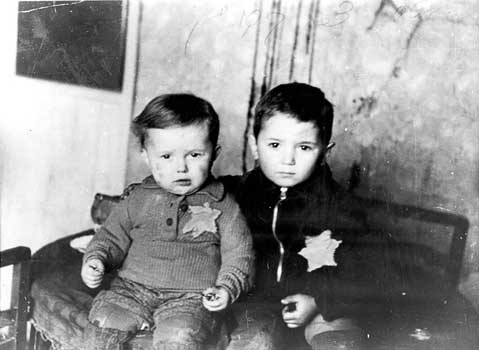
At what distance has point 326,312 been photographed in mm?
1015

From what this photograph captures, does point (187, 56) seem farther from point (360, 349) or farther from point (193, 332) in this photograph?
point (360, 349)

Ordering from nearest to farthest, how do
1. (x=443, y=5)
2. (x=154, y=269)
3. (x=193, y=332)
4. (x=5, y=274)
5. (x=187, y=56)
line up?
(x=193, y=332) < (x=154, y=269) < (x=443, y=5) < (x=187, y=56) < (x=5, y=274)

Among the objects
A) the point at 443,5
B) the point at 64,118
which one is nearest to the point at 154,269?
the point at 64,118

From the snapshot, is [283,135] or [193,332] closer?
[193,332]

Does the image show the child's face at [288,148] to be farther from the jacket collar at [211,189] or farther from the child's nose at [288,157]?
the jacket collar at [211,189]

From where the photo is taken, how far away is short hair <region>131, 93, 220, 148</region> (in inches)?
39.1

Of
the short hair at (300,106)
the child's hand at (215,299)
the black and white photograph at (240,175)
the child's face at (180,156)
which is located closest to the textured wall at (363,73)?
the black and white photograph at (240,175)

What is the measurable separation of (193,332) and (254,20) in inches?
26.1

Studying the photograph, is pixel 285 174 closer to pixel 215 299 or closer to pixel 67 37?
pixel 215 299

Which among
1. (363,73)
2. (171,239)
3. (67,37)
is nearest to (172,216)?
(171,239)

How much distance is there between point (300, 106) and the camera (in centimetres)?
105

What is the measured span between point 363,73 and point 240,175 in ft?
1.23

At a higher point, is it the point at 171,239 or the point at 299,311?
the point at 171,239

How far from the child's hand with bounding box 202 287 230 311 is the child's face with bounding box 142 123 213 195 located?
0.21 metres
